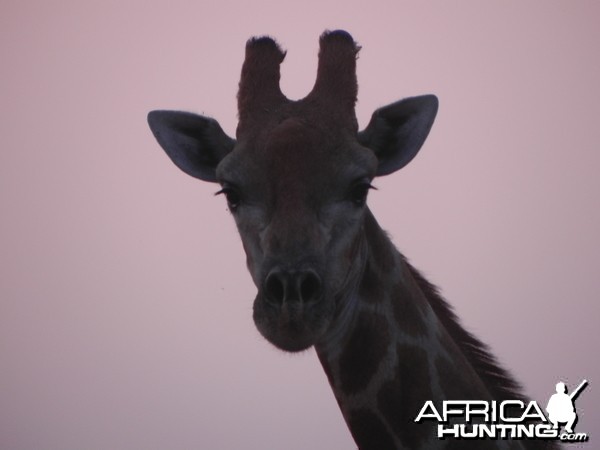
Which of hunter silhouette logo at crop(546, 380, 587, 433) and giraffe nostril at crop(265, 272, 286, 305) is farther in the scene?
hunter silhouette logo at crop(546, 380, 587, 433)

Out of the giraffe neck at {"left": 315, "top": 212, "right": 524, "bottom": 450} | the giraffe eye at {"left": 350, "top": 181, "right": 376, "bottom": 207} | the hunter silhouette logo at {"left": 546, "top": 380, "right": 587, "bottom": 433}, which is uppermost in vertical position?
the giraffe eye at {"left": 350, "top": 181, "right": 376, "bottom": 207}

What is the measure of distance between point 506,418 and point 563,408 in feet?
1.50

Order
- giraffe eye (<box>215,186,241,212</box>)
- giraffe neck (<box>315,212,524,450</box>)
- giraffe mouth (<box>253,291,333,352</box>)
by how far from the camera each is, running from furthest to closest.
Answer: giraffe eye (<box>215,186,241,212</box>)
giraffe neck (<box>315,212,524,450</box>)
giraffe mouth (<box>253,291,333,352</box>)

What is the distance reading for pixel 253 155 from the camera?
5512mm

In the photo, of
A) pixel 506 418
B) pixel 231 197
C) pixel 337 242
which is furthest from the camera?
pixel 506 418

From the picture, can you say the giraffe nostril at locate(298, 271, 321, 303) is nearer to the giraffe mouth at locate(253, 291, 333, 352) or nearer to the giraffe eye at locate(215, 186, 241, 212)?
the giraffe mouth at locate(253, 291, 333, 352)

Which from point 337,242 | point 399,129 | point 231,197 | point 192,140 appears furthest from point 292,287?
point 192,140

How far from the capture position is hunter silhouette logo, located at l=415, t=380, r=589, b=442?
537cm

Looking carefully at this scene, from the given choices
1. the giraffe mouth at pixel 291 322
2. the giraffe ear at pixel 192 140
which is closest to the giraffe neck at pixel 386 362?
the giraffe mouth at pixel 291 322

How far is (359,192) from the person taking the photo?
17.9 feet

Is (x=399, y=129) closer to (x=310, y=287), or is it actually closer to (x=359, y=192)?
(x=359, y=192)

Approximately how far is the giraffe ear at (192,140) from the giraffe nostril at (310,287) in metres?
1.78

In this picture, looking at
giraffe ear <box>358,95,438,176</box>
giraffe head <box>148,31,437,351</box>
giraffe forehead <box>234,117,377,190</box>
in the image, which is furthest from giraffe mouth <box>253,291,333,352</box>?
giraffe ear <box>358,95,438,176</box>

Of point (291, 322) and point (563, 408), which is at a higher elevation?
point (291, 322)
